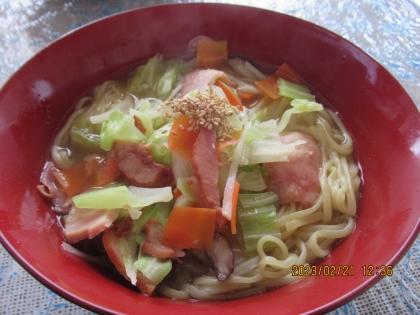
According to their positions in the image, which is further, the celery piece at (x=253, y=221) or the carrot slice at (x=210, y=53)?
the carrot slice at (x=210, y=53)

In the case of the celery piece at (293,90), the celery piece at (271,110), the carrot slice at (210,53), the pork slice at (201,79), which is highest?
the carrot slice at (210,53)

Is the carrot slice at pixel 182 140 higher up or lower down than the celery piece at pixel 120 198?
higher up

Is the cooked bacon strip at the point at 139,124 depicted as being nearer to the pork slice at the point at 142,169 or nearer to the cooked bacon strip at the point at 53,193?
the pork slice at the point at 142,169

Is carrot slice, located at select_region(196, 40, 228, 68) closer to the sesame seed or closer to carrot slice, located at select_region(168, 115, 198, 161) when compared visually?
the sesame seed

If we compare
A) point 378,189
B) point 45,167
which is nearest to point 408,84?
point 378,189

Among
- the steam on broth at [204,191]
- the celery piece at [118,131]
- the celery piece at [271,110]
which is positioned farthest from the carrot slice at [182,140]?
the celery piece at [271,110]

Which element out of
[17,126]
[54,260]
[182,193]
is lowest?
[54,260]

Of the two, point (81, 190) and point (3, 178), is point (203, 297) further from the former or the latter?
point (3, 178)
